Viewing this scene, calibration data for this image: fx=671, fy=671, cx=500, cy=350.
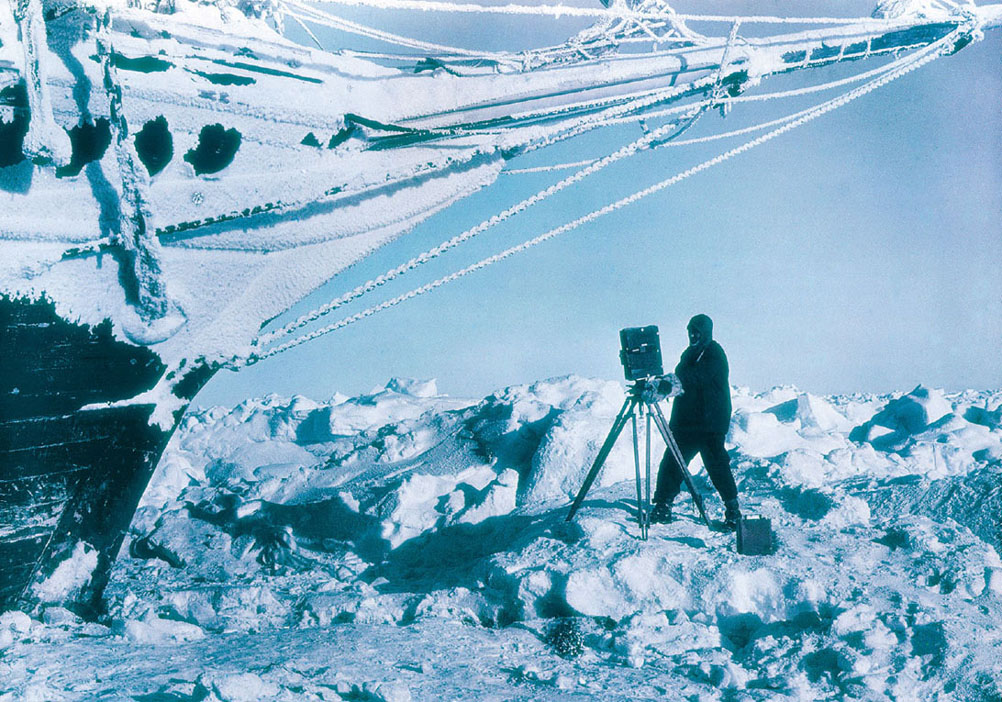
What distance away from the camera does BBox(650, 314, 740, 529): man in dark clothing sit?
4.16m

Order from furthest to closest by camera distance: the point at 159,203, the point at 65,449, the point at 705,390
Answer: the point at 705,390
the point at 65,449
the point at 159,203

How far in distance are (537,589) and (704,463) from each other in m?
1.34

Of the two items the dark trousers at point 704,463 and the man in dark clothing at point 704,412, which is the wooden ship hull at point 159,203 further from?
the dark trousers at point 704,463

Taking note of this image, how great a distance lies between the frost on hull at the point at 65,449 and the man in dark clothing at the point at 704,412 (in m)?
3.04

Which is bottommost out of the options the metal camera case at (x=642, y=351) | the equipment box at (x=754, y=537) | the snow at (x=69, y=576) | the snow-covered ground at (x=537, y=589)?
the snow-covered ground at (x=537, y=589)

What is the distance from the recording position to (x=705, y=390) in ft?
13.6

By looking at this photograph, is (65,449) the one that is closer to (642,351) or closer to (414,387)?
(642,351)

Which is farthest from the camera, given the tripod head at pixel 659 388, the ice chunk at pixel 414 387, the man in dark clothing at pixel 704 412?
the ice chunk at pixel 414 387

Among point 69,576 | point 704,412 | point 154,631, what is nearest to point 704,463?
point 704,412

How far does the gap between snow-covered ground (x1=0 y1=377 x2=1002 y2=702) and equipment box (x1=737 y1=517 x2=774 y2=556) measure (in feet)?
0.22

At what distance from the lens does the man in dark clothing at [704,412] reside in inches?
164

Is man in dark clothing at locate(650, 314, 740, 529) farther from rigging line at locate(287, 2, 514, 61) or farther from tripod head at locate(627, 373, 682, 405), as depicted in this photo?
rigging line at locate(287, 2, 514, 61)

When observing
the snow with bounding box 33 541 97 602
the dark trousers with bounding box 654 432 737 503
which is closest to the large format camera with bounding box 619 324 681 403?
the dark trousers with bounding box 654 432 737 503

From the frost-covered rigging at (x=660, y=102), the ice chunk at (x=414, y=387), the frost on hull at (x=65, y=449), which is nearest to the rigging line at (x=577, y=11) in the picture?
the frost-covered rigging at (x=660, y=102)
